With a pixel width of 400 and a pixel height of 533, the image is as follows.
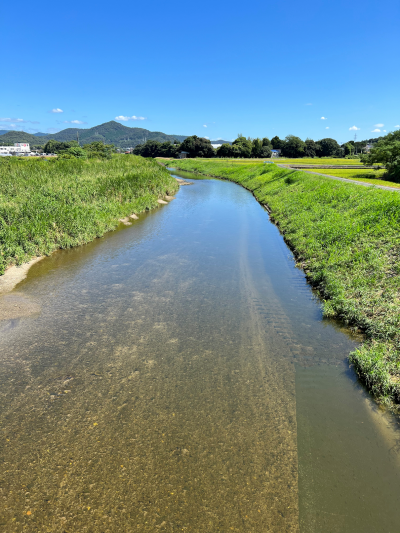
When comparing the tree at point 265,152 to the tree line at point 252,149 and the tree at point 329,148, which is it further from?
the tree at point 329,148

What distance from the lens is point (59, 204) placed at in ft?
59.1

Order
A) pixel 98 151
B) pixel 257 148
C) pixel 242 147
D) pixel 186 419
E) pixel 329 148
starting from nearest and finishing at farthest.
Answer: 1. pixel 186 419
2. pixel 98 151
3. pixel 242 147
4. pixel 257 148
5. pixel 329 148

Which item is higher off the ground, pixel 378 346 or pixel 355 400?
pixel 378 346

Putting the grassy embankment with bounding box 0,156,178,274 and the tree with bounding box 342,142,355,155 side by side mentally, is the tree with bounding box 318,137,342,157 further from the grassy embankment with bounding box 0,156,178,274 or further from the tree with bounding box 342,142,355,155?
the grassy embankment with bounding box 0,156,178,274

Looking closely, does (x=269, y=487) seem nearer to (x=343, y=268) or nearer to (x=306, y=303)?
(x=306, y=303)

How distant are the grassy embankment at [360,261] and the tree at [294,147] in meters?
103

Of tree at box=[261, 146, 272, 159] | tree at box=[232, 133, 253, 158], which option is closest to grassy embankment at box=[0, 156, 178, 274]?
tree at box=[232, 133, 253, 158]

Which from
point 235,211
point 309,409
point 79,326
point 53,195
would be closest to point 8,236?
point 53,195

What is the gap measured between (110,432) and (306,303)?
297 inches

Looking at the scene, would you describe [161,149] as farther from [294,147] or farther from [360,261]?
[360,261]

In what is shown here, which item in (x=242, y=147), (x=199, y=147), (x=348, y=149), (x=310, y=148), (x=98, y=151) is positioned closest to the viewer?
(x=98, y=151)

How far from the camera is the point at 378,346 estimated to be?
24.1ft

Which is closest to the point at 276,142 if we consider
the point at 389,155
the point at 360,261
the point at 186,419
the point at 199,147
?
the point at 199,147

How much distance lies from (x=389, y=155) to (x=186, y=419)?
1734 inches
